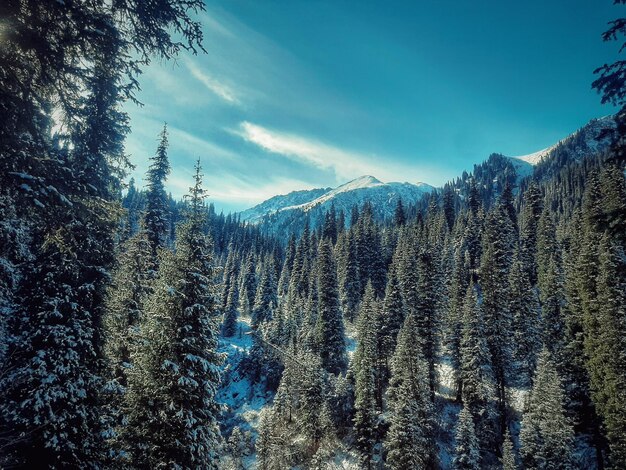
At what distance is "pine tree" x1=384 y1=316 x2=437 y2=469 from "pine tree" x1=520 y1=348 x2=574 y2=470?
26.7ft

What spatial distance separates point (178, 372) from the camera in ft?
44.2

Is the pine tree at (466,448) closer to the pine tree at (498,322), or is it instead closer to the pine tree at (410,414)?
the pine tree at (410,414)

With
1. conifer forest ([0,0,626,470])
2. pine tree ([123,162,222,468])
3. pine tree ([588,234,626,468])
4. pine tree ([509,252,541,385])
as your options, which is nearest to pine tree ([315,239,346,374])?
conifer forest ([0,0,626,470])

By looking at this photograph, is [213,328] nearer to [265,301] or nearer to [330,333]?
[330,333]

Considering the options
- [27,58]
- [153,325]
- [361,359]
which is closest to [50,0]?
[27,58]

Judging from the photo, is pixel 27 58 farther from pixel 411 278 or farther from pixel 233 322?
pixel 233 322

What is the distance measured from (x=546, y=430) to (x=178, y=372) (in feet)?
104

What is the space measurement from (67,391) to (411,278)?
1661 inches

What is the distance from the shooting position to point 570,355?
118 feet

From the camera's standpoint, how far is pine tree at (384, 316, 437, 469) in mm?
29969

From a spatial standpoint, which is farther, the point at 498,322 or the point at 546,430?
the point at 498,322

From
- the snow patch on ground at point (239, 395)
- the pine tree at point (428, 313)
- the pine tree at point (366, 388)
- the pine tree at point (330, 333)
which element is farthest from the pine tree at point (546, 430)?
the snow patch on ground at point (239, 395)

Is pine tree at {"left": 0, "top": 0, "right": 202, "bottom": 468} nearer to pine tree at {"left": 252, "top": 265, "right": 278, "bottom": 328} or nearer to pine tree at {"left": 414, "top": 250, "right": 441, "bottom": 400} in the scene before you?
pine tree at {"left": 414, "top": 250, "right": 441, "bottom": 400}

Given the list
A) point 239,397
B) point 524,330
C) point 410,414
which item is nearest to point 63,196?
point 410,414
